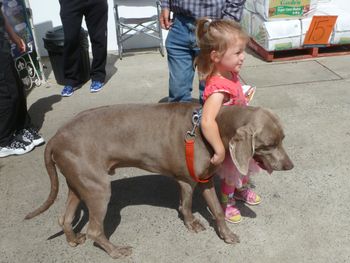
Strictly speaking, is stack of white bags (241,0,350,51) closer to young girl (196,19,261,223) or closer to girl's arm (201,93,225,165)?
young girl (196,19,261,223)

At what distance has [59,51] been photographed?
5.93m

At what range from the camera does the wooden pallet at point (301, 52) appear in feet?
21.1

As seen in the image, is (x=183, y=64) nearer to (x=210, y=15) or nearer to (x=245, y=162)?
(x=210, y=15)

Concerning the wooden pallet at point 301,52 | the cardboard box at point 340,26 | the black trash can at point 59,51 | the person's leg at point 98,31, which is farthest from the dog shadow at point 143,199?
the cardboard box at point 340,26

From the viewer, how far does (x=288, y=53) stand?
6.68 metres

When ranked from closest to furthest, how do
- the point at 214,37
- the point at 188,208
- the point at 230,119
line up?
the point at 230,119
the point at 214,37
the point at 188,208

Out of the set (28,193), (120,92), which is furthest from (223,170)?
(120,92)

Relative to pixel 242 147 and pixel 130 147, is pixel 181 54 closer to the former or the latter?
pixel 130 147

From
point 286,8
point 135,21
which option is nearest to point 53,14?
point 135,21

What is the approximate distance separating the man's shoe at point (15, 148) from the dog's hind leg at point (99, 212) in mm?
1822

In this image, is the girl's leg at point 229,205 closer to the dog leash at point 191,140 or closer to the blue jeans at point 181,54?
the dog leash at point 191,140

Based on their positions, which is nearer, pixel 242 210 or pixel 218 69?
pixel 218 69

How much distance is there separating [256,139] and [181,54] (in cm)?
166

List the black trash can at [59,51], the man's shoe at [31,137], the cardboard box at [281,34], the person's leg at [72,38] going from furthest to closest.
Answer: the cardboard box at [281,34] < the black trash can at [59,51] < the person's leg at [72,38] < the man's shoe at [31,137]
